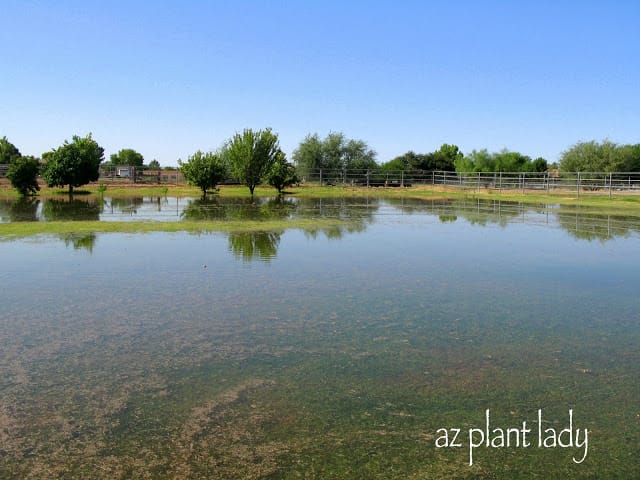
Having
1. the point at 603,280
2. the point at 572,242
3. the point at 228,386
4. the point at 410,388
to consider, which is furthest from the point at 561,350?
the point at 572,242

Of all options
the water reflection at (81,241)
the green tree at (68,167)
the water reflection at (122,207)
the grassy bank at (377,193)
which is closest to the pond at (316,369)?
the water reflection at (81,241)

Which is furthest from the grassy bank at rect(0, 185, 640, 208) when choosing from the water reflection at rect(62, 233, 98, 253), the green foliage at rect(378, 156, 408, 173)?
the water reflection at rect(62, 233, 98, 253)

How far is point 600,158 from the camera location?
48375 millimetres

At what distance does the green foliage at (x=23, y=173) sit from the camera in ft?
98.4

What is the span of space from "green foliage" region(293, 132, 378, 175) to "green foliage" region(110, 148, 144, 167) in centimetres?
5179

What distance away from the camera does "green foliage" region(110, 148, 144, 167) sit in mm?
96500

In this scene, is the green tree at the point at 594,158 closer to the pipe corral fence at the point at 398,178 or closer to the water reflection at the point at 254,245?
the pipe corral fence at the point at 398,178

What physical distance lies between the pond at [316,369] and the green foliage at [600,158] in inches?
1682

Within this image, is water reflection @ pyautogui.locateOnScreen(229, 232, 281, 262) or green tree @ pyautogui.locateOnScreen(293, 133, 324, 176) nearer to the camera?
water reflection @ pyautogui.locateOnScreen(229, 232, 281, 262)

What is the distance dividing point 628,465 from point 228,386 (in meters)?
2.64

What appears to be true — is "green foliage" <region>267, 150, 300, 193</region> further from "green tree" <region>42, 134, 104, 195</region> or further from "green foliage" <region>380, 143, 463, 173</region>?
"green foliage" <region>380, 143, 463, 173</region>

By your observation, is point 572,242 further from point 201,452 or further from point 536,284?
point 201,452

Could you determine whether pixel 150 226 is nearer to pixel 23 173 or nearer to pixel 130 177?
pixel 23 173

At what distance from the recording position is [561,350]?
5.23 meters
